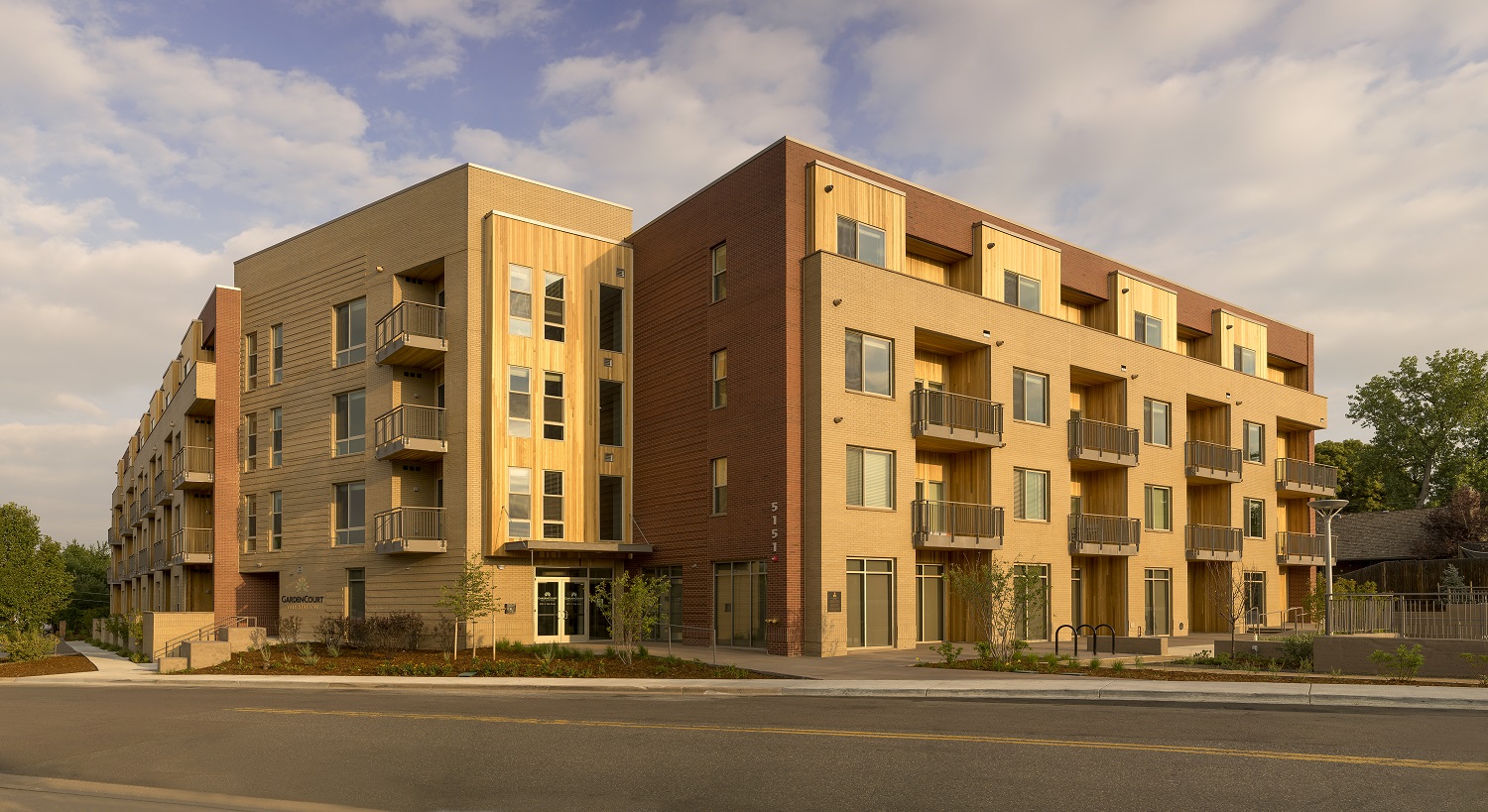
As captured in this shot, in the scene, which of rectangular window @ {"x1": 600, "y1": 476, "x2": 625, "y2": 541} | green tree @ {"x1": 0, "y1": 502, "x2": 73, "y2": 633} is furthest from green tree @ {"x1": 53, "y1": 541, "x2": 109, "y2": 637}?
rectangular window @ {"x1": 600, "y1": 476, "x2": 625, "y2": 541}

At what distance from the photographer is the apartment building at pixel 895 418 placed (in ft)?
95.5

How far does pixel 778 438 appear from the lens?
29.0m

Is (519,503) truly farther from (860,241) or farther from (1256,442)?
(1256,442)

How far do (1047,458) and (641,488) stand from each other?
506 inches

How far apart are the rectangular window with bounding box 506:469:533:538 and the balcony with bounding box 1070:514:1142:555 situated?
17169mm

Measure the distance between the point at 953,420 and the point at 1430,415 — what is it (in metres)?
55.1

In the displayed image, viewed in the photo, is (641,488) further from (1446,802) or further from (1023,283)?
(1446,802)

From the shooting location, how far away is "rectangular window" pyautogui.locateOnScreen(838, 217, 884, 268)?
30516 millimetres

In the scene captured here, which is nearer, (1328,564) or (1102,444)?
(1328,564)

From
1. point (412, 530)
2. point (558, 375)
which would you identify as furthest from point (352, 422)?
point (558, 375)

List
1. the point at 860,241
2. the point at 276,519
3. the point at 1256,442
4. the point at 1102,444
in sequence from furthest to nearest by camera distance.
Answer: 1. the point at 1256,442
2. the point at 276,519
3. the point at 1102,444
4. the point at 860,241

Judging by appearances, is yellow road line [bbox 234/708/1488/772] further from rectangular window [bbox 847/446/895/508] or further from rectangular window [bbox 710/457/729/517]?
rectangular window [bbox 710/457/729/517]

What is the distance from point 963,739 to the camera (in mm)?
12516

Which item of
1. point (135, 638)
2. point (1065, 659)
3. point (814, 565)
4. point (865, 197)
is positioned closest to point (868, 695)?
point (1065, 659)
